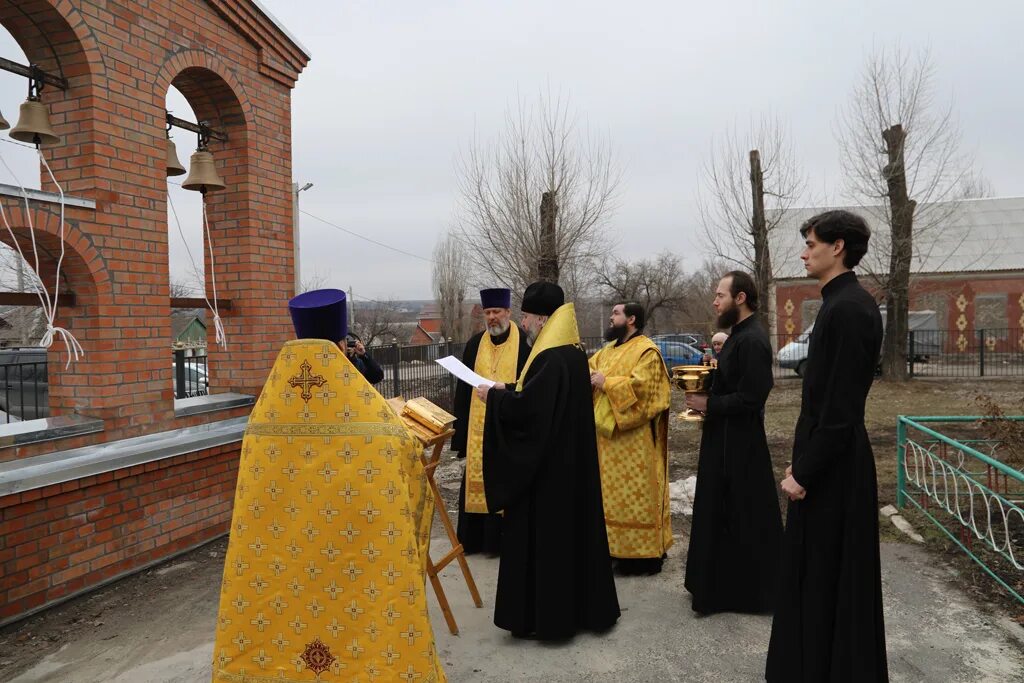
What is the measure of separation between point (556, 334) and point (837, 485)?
5.33 ft

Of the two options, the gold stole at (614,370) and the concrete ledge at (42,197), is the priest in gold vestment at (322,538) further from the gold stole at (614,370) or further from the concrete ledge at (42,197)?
the concrete ledge at (42,197)

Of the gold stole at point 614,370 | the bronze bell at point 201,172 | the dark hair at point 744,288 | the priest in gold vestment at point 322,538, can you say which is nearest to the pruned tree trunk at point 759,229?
the gold stole at point 614,370

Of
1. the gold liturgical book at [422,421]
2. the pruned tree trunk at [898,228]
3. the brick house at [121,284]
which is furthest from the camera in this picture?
the pruned tree trunk at [898,228]

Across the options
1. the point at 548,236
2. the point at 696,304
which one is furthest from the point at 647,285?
the point at 548,236

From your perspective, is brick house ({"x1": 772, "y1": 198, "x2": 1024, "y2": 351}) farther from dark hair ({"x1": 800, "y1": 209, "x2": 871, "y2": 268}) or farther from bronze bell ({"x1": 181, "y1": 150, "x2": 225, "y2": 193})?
dark hair ({"x1": 800, "y1": 209, "x2": 871, "y2": 268})

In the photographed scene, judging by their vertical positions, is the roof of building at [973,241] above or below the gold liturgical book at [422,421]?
above

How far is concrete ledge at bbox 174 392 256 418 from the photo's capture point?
5500mm

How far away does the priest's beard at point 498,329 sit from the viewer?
18.5 ft

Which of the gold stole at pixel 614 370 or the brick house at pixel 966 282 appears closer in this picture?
the gold stole at pixel 614 370

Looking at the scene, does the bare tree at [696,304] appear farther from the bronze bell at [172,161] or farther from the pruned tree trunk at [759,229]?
the bronze bell at [172,161]

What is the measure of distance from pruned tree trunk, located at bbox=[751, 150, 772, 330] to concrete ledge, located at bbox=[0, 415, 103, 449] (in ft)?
51.2

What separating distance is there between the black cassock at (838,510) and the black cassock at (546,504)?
47.7 inches

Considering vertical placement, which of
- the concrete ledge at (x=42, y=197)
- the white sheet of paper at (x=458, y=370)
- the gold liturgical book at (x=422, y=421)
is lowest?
the gold liturgical book at (x=422, y=421)

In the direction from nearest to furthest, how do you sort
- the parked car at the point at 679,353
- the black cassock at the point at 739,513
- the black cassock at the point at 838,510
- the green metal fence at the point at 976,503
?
the black cassock at the point at 838,510 < the black cassock at the point at 739,513 < the green metal fence at the point at 976,503 < the parked car at the point at 679,353
